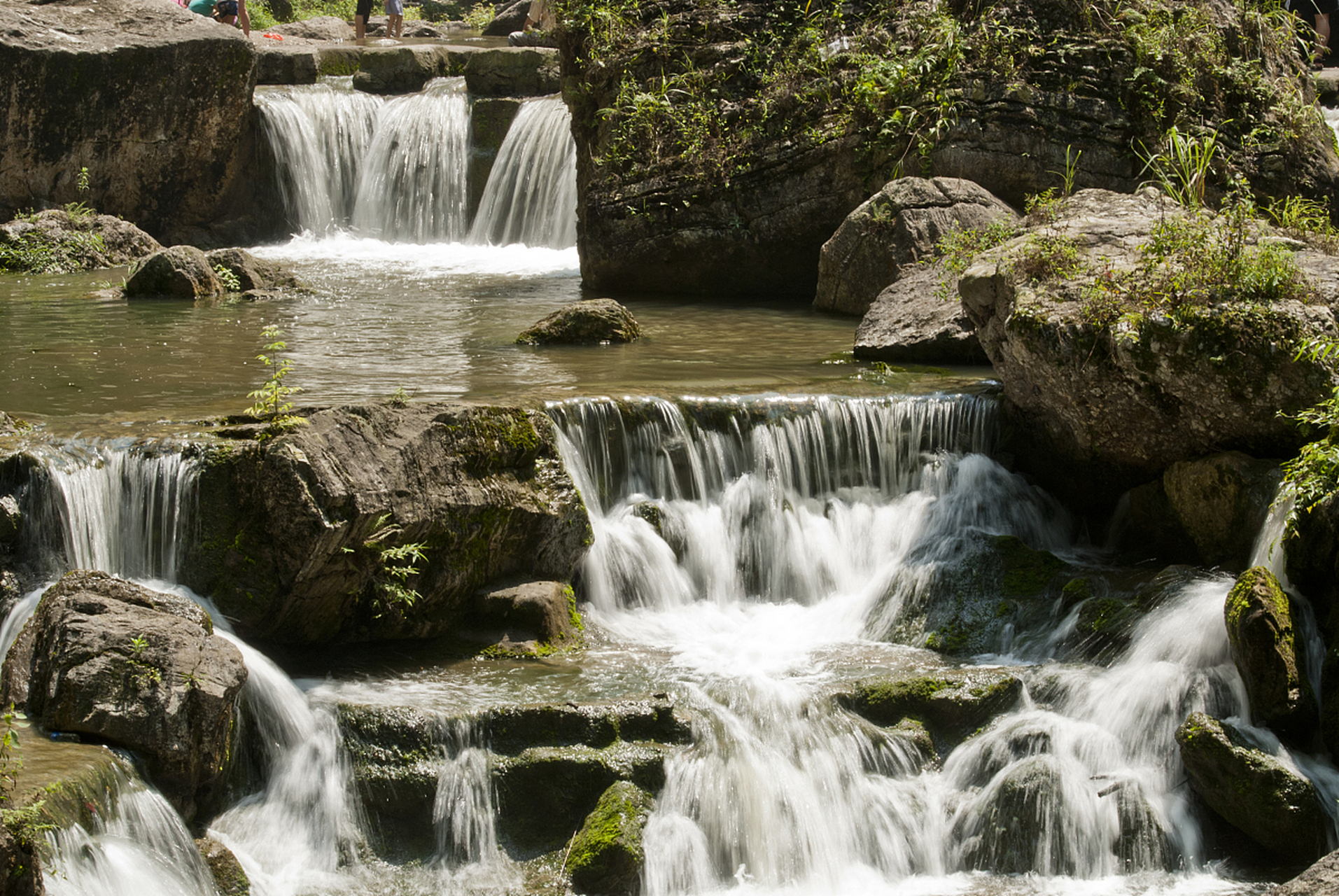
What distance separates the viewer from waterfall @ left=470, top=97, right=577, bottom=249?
17312 mm

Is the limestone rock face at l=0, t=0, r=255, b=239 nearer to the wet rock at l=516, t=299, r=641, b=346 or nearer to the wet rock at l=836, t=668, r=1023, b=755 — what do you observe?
the wet rock at l=516, t=299, r=641, b=346

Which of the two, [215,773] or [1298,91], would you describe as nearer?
[215,773]

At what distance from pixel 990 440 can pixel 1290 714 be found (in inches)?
120

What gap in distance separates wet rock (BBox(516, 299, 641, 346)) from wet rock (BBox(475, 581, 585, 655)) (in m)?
4.08

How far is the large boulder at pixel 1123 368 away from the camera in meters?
6.80

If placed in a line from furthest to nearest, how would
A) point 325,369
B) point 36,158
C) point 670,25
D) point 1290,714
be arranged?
point 36,158 → point 670,25 → point 325,369 → point 1290,714

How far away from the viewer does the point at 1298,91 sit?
1366cm

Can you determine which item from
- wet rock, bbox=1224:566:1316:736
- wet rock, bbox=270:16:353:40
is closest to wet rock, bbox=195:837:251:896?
wet rock, bbox=1224:566:1316:736

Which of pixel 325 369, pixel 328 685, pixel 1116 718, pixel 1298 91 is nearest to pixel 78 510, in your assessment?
pixel 328 685

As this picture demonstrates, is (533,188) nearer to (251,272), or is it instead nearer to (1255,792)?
(251,272)

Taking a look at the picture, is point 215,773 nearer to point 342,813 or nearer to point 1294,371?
point 342,813

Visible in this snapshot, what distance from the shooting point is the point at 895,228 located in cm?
1176

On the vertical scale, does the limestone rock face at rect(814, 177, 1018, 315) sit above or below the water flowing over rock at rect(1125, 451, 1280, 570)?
above

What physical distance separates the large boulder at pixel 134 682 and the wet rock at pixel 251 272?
847cm
